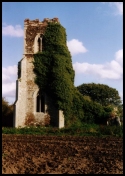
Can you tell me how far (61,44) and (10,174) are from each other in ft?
79.8

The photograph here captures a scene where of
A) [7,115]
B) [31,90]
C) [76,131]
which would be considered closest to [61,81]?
[31,90]

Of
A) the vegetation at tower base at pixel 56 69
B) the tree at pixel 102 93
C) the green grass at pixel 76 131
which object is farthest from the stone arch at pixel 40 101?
the tree at pixel 102 93

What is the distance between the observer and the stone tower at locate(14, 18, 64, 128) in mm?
30417

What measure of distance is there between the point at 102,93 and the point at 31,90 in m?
32.9

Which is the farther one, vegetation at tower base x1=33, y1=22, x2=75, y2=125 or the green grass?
vegetation at tower base x1=33, y1=22, x2=75, y2=125

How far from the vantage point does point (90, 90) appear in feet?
205

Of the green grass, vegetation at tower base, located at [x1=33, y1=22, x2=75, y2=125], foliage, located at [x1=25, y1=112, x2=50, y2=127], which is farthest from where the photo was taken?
foliage, located at [x1=25, y1=112, x2=50, y2=127]

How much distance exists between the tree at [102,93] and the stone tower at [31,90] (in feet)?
102

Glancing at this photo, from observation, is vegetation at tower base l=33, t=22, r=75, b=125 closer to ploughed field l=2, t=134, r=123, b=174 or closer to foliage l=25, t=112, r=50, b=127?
foliage l=25, t=112, r=50, b=127

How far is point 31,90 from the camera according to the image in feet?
103

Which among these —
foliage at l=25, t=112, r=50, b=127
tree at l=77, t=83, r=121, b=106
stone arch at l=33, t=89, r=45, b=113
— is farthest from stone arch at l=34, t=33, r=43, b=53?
tree at l=77, t=83, r=121, b=106

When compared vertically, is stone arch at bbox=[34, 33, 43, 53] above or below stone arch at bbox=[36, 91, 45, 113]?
above

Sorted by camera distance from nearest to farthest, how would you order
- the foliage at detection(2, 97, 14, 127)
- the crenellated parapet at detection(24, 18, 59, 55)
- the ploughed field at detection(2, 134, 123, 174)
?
the ploughed field at detection(2, 134, 123, 174) < the crenellated parapet at detection(24, 18, 59, 55) < the foliage at detection(2, 97, 14, 127)

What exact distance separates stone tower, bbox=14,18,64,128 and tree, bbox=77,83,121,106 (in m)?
31.1
